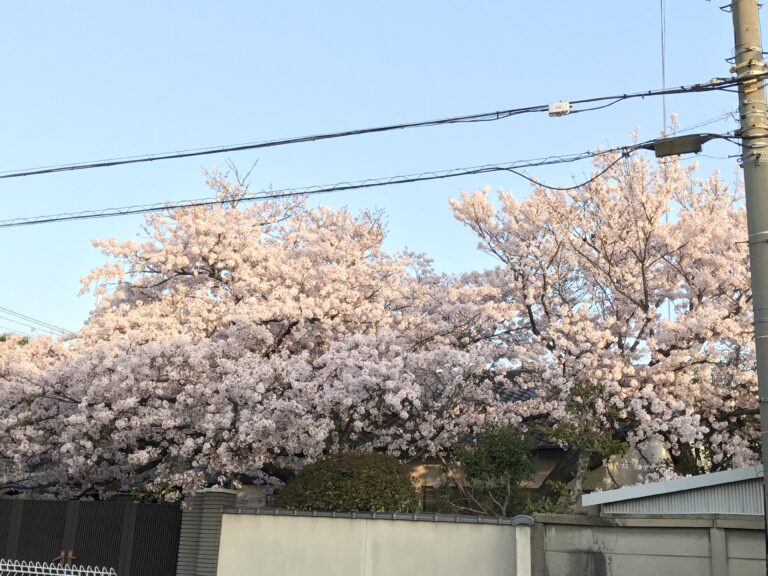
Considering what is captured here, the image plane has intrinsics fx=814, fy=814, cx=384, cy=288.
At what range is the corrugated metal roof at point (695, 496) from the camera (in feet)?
33.5

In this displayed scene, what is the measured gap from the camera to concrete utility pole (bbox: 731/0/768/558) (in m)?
8.09

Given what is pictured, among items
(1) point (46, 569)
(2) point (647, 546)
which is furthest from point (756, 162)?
(1) point (46, 569)

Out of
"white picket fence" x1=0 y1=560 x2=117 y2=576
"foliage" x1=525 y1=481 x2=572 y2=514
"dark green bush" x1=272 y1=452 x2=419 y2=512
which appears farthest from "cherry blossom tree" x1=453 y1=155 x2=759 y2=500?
"white picket fence" x1=0 y1=560 x2=117 y2=576

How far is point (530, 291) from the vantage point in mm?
20109

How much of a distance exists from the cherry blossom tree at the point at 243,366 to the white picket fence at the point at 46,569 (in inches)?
87.6

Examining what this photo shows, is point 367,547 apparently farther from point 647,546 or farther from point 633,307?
point 633,307

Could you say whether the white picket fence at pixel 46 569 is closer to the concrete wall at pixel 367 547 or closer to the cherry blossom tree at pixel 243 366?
the cherry blossom tree at pixel 243 366

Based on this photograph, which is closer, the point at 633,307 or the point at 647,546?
the point at 647,546

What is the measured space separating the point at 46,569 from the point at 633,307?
14.5 meters

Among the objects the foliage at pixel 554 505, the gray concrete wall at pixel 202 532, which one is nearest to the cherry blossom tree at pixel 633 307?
the foliage at pixel 554 505

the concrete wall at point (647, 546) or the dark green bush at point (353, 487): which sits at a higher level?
the dark green bush at point (353, 487)

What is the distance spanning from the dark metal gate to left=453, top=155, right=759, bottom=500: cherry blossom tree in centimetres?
768

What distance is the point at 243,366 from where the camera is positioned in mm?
18234

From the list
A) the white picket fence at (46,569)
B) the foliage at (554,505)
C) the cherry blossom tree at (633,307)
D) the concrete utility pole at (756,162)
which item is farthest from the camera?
the cherry blossom tree at (633,307)
